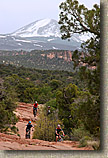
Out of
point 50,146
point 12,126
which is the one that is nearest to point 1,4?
point 50,146

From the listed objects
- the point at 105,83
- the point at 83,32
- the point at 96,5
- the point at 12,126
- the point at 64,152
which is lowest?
the point at 12,126

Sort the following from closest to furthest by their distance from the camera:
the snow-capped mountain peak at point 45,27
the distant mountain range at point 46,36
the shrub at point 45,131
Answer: the shrub at point 45,131
the distant mountain range at point 46,36
the snow-capped mountain peak at point 45,27

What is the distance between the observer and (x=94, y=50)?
4699mm

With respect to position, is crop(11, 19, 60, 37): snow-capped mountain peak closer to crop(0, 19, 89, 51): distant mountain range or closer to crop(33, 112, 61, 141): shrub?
crop(0, 19, 89, 51): distant mountain range

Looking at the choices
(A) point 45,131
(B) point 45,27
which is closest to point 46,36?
(B) point 45,27

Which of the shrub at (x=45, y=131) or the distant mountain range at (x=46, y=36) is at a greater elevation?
the distant mountain range at (x=46, y=36)

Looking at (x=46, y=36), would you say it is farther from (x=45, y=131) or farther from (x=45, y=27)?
(x=45, y=131)

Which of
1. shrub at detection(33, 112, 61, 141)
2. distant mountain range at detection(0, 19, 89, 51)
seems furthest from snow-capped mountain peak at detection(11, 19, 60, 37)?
shrub at detection(33, 112, 61, 141)

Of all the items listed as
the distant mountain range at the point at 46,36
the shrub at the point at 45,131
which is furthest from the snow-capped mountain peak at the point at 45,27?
the shrub at the point at 45,131

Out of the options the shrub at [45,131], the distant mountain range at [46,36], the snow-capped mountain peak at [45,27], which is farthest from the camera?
the snow-capped mountain peak at [45,27]

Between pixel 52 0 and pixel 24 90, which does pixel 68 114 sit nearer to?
pixel 52 0

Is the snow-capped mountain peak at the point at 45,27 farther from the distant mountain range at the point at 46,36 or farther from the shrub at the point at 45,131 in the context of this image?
the shrub at the point at 45,131

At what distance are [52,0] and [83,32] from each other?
108cm

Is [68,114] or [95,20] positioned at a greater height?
[95,20]
